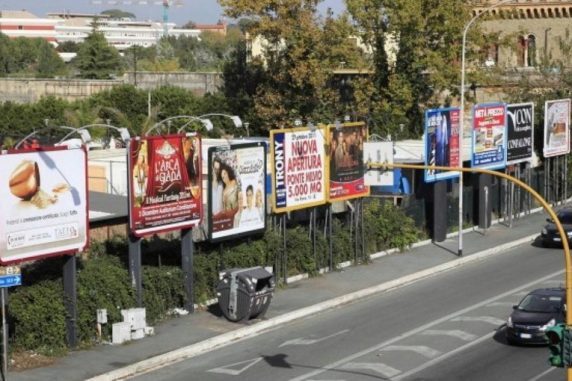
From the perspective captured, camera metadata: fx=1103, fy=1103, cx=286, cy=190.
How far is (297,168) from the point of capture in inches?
1542

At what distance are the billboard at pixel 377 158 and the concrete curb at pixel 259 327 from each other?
383cm

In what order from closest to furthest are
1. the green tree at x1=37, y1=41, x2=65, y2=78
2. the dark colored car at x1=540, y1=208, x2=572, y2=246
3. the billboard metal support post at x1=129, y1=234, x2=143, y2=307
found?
the billboard metal support post at x1=129, y1=234, x2=143, y2=307, the dark colored car at x1=540, y1=208, x2=572, y2=246, the green tree at x1=37, y1=41, x2=65, y2=78

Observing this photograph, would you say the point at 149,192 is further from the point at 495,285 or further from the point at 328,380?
the point at 495,285

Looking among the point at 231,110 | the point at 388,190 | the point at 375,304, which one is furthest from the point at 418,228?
the point at 231,110

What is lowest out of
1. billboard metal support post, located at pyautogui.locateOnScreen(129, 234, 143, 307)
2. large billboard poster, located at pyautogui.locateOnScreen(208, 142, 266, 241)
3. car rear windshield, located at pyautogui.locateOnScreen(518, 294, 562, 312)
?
car rear windshield, located at pyautogui.locateOnScreen(518, 294, 562, 312)

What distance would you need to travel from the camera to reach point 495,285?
3947cm

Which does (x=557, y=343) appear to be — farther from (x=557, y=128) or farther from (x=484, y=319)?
(x=557, y=128)

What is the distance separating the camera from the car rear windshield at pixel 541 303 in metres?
30.4

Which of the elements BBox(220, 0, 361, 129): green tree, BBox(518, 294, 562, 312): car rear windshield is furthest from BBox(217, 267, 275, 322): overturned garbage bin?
BBox(220, 0, 361, 129): green tree

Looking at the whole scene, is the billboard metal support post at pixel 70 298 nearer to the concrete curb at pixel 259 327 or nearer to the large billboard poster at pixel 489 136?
the concrete curb at pixel 259 327

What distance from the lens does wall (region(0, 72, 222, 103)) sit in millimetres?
121750

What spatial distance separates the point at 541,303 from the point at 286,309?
821cm

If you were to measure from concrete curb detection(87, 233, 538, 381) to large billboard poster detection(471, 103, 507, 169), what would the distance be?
7.74 meters

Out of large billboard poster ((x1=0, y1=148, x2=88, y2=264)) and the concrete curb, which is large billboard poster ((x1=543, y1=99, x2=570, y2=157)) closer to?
the concrete curb
